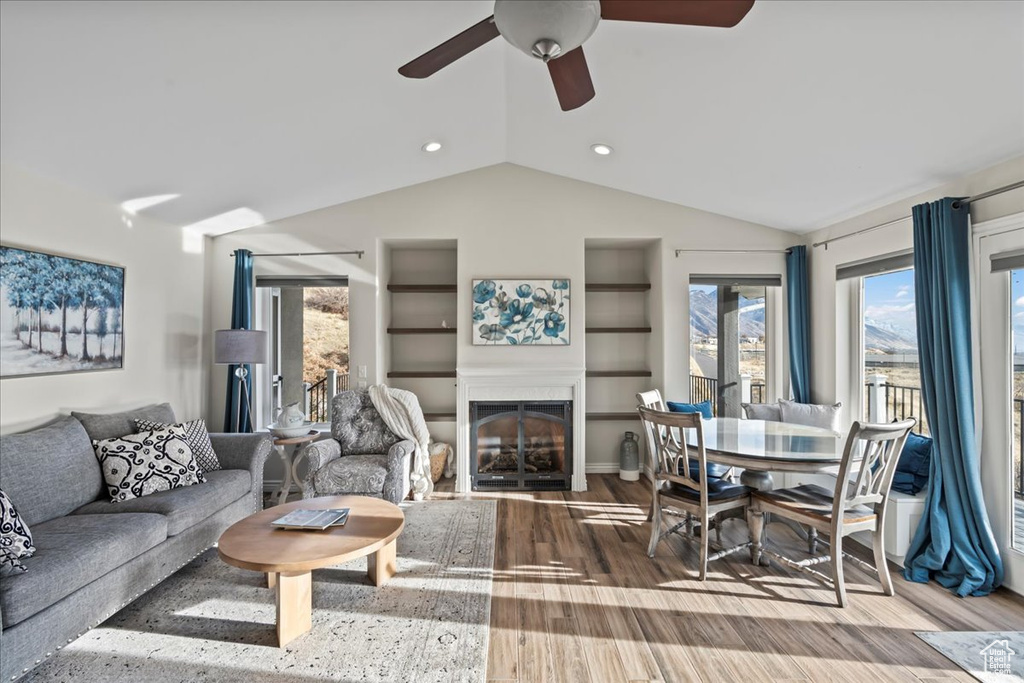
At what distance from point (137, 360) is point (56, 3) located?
8.40 ft

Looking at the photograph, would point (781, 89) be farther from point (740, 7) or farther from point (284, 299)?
point (284, 299)

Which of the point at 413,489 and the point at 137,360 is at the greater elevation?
the point at 137,360

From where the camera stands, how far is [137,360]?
370 cm

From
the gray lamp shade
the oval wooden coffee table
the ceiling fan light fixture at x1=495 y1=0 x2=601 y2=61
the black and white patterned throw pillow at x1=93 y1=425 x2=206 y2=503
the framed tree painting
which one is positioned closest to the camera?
the ceiling fan light fixture at x1=495 y1=0 x2=601 y2=61

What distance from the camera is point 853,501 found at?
2.60 m

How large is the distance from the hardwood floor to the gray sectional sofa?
177cm

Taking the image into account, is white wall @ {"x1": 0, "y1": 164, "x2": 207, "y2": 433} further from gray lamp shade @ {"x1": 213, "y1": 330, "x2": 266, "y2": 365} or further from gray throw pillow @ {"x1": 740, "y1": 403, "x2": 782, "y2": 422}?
gray throw pillow @ {"x1": 740, "y1": 403, "x2": 782, "y2": 422}

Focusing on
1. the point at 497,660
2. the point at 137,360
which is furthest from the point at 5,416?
the point at 497,660

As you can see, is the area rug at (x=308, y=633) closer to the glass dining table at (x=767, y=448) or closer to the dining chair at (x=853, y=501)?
the glass dining table at (x=767, y=448)

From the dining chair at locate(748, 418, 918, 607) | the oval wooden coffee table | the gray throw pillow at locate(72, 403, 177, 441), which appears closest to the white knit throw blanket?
the oval wooden coffee table

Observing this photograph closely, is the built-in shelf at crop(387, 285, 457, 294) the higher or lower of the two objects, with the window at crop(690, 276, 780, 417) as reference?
higher

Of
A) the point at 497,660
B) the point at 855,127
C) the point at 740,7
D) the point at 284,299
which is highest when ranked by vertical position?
the point at 855,127

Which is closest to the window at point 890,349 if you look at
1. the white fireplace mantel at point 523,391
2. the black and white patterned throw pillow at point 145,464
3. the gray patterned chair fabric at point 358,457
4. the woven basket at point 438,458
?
the white fireplace mantel at point 523,391

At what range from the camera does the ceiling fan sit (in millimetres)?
1317
